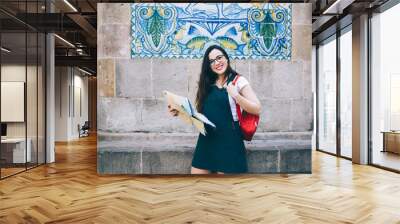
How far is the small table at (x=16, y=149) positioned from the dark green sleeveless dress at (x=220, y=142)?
12.0 feet

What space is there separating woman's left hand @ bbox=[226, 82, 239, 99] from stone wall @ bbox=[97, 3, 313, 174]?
32 cm

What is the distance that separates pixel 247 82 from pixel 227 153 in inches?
54.4

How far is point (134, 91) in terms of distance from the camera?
732cm

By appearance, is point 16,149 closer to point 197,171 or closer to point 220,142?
point 197,171

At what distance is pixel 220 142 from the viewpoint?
7246 mm

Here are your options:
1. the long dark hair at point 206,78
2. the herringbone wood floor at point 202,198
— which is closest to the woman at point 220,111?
the long dark hair at point 206,78

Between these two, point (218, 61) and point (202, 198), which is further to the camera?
point (218, 61)

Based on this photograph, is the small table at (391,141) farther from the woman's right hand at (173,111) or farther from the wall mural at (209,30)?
the woman's right hand at (173,111)

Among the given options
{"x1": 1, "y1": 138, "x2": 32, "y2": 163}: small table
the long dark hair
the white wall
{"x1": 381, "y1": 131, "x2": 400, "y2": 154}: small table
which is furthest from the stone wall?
the white wall

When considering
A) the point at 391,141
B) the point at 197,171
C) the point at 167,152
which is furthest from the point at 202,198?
the point at 391,141

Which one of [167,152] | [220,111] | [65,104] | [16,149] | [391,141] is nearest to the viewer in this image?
[220,111]

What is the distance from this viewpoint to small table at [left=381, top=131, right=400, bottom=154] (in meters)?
8.05

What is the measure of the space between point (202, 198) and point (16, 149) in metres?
4.56

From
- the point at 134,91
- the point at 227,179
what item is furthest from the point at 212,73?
the point at 227,179
